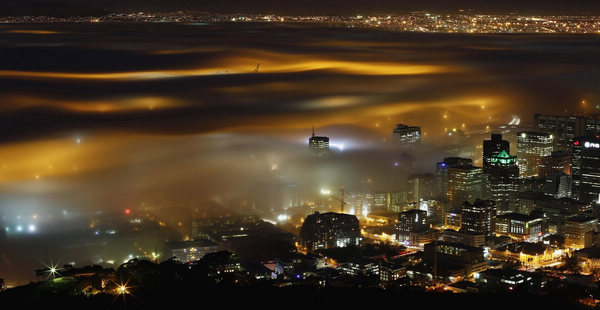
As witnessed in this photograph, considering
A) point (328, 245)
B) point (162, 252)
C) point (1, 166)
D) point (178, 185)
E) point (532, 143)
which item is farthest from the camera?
point (532, 143)

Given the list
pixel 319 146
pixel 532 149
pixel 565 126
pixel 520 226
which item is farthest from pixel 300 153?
pixel 565 126

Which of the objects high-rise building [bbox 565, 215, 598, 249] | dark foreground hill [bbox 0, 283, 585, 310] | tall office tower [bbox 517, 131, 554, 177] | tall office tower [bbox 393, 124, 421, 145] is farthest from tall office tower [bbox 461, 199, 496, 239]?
dark foreground hill [bbox 0, 283, 585, 310]

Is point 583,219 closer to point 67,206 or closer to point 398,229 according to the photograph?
point 398,229

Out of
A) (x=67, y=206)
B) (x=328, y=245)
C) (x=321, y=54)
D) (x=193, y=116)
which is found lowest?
(x=328, y=245)

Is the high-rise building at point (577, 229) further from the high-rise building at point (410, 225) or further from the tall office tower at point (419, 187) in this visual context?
the tall office tower at point (419, 187)

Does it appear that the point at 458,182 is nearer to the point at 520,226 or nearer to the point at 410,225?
the point at 520,226

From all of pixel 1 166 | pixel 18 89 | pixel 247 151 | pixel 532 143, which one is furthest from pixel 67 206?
pixel 532 143

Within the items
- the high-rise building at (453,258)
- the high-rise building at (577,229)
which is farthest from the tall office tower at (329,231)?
the high-rise building at (577,229)

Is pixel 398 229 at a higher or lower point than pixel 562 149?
lower
